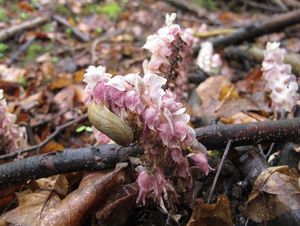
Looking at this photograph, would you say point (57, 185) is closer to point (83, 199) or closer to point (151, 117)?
point (83, 199)

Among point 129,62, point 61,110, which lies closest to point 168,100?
point 61,110

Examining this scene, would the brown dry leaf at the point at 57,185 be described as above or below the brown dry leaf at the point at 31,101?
above

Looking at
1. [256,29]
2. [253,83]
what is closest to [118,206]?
[253,83]

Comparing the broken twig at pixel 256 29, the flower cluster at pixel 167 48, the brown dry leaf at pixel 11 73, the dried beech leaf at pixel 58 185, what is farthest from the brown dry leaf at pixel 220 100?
the brown dry leaf at pixel 11 73

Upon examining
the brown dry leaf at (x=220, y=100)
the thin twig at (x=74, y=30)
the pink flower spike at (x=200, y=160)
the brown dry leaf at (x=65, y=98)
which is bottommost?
the brown dry leaf at (x=65, y=98)

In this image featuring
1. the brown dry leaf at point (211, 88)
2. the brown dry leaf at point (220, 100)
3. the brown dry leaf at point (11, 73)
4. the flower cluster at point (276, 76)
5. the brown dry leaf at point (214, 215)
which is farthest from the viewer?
the brown dry leaf at point (11, 73)

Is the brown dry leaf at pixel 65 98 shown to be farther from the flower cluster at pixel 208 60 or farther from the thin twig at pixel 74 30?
the thin twig at pixel 74 30

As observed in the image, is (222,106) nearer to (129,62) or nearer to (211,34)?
(129,62)

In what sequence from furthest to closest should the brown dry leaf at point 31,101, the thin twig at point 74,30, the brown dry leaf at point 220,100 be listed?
the thin twig at point 74,30
the brown dry leaf at point 31,101
the brown dry leaf at point 220,100

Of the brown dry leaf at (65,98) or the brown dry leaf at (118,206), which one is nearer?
the brown dry leaf at (118,206)
